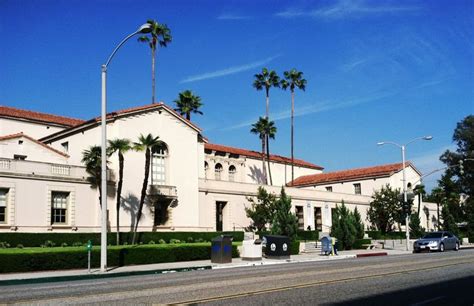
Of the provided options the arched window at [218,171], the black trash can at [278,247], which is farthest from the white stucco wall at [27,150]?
the arched window at [218,171]

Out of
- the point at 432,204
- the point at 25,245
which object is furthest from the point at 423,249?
the point at 432,204

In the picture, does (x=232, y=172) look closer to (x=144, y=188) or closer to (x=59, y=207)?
(x=144, y=188)

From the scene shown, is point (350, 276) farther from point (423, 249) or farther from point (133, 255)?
point (423, 249)

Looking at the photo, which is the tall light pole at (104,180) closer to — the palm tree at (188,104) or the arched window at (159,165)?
the arched window at (159,165)

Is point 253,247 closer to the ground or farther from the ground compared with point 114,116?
closer to the ground

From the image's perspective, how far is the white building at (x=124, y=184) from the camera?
34.4m

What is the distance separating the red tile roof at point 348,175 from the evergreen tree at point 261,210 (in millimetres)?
22604

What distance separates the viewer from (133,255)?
27.0m

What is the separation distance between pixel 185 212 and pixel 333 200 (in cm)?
2379

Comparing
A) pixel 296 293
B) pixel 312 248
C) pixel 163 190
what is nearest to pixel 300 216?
pixel 312 248

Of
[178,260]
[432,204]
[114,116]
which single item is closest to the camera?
[178,260]

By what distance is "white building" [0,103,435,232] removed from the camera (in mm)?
34375

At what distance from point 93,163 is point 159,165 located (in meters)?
7.41

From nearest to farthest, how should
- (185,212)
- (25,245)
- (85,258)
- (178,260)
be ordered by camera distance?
1. (85,258)
2. (178,260)
3. (25,245)
4. (185,212)
